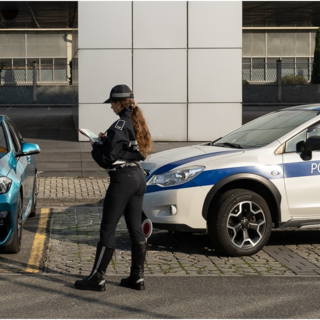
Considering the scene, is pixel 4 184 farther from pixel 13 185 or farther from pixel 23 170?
pixel 23 170

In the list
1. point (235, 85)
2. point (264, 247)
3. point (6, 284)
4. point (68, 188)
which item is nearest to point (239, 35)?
point (235, 85)

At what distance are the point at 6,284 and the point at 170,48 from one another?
13.4 m

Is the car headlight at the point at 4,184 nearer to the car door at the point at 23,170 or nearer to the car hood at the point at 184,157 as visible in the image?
the car door at the point at 23,170

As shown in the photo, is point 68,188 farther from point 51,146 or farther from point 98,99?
point 98,99

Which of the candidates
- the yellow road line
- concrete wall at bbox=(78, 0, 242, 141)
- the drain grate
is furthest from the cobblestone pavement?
concrete wall at bbox=(78, 0, 242, 141)

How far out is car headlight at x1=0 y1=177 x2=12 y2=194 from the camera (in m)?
7.42

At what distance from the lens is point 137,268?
21.3 ft

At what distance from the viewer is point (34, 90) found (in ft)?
142

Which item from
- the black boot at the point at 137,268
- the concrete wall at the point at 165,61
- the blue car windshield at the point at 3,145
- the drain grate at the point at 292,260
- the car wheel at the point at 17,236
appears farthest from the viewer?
the concrete wall at the point at 165,61

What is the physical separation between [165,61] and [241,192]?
1191cm

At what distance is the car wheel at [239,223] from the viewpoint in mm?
7742

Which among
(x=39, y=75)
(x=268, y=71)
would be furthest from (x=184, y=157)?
(x=39, y=75)

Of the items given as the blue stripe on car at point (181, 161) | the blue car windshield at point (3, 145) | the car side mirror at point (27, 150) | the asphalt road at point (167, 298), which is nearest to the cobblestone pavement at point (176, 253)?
the asphalt road at point (167, 298)

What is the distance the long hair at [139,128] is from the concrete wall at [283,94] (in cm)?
3653
